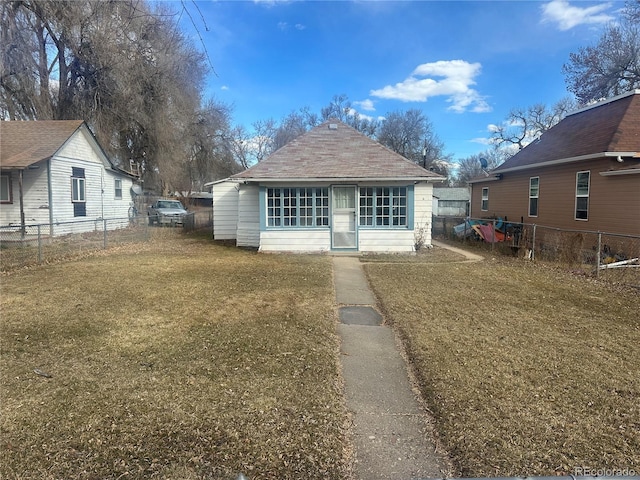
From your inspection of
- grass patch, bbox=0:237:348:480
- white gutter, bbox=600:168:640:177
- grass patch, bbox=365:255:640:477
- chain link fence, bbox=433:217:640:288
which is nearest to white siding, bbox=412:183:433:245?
chain link fence, bbox=433:217:640:288

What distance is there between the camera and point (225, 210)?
50.7 ft

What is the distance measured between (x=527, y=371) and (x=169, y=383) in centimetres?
341

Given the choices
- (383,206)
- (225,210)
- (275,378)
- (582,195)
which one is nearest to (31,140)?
(225,210)

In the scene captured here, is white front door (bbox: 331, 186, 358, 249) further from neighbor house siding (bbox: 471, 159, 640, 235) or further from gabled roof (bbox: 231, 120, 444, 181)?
neighbor house siding (bbox: 471, 159, 640, 235)

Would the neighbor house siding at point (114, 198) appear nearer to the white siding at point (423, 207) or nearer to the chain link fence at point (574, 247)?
the white siding at point (423, 207)

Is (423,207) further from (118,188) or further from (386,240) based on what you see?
(118,188)

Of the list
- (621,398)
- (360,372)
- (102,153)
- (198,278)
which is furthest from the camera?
(102,153)

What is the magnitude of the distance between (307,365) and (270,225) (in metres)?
8.58

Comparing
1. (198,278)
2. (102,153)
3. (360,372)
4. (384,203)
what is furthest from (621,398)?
(102,153)

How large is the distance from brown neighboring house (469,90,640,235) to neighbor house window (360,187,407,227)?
5860mm

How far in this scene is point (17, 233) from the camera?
1353 centimetres

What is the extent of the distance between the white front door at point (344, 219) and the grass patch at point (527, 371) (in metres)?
4.67

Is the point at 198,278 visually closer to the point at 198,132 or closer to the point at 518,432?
the point at 518,432

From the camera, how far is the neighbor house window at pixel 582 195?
39.5 ft
